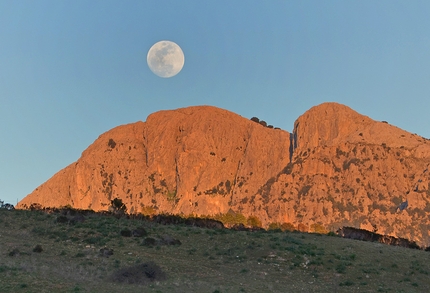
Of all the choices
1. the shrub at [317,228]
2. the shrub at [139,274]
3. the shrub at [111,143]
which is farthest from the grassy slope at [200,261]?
the shrub at [111,143]

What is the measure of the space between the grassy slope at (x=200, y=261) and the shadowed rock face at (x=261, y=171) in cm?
8363

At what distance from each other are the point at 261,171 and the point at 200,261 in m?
125

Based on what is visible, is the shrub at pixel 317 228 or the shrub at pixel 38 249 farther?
the shrub at pixel 317 228

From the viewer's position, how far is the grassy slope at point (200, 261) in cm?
2483

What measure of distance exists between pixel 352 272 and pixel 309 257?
3.81m

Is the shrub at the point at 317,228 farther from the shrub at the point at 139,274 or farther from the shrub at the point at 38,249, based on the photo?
the shrub at the point at 139,274

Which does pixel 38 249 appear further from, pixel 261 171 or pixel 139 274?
pixel 261 171

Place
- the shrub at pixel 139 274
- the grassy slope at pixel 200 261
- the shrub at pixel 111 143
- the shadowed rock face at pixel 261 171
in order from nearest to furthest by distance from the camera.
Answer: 1. the grassy slope at pixel 200 261
2. the shrub at pixel 139 274
3. the shadowed rock face at pixel 261 171
4. the shrub at pixel 111 143

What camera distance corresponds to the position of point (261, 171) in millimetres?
156250

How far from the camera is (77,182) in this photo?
159875 mm

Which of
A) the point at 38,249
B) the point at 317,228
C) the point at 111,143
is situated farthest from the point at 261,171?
the point at 38,249

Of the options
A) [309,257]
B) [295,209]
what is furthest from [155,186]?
[309,257]

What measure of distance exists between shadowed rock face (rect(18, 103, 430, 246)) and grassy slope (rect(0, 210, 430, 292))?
274ft

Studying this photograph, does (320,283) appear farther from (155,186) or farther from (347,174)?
(155,186)
